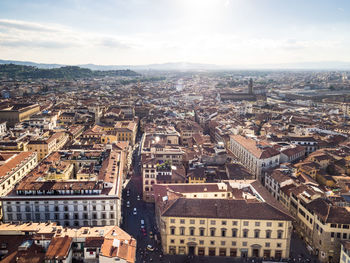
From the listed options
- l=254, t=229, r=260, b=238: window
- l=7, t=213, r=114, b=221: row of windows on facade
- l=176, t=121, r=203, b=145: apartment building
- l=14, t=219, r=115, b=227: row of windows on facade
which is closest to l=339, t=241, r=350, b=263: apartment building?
l=254, t=229, r=260, b=238: window

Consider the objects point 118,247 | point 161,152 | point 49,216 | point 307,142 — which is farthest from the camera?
point 307,142

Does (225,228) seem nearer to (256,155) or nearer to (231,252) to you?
(231,252)

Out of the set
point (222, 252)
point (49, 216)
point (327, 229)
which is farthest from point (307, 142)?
point (49, 216)

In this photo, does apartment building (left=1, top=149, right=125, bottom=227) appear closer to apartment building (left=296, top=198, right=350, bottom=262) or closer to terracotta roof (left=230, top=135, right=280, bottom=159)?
apartment building (left=296, top=198, right=350, bottom=262)

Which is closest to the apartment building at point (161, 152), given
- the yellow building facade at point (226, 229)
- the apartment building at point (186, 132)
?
the apartment building at point (186, 132)

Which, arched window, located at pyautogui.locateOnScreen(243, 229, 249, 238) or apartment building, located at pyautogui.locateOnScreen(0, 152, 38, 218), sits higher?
apartment building, located at pyautogui.locateOnScreen(0, 152, 38, 218)

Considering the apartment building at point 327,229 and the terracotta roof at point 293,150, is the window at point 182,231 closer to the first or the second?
the apartment building at point 327,229
